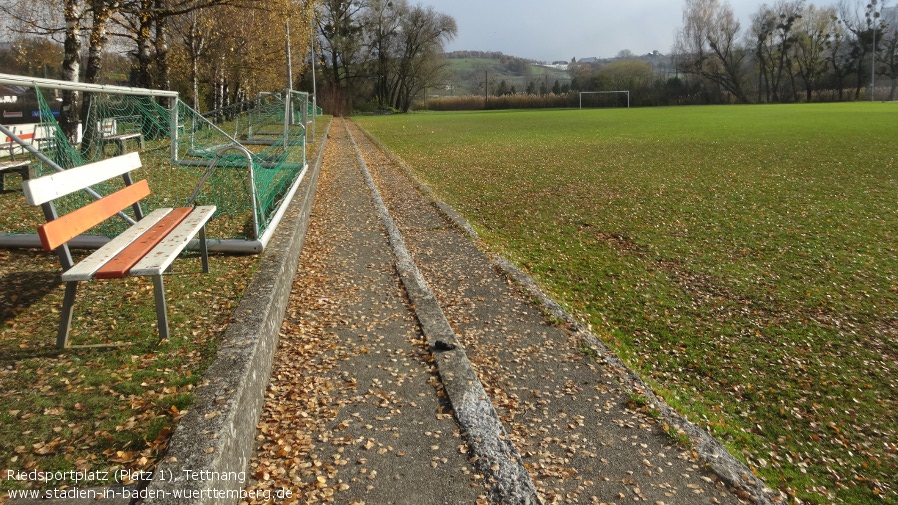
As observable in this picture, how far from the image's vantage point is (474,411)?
3867mm

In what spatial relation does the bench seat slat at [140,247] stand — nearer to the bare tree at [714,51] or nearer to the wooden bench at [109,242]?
the wooden bench at [109,242]

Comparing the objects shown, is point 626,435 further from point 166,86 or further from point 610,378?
point 166,86

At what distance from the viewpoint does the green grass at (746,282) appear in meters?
4.19

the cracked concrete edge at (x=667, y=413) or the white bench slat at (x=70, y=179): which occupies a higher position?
the white bench slat at (x=70, y=179)

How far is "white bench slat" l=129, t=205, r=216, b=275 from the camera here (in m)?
3.83

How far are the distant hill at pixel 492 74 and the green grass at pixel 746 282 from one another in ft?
229

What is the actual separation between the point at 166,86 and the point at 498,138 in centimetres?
1340

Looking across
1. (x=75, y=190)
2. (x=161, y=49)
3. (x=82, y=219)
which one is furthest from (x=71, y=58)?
(x=82, y=219)

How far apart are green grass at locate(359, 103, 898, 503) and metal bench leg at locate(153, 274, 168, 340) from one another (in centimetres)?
332

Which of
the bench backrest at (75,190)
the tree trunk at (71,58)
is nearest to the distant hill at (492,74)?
the tree trunk at (71,58)

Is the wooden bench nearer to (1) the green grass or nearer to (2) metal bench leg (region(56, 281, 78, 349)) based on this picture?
(2) metal bench leg (region(56, 281, 78, 349))

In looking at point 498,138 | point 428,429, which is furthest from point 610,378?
point 498,138

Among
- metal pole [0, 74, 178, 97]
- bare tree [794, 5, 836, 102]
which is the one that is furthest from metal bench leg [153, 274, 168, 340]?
→ bare tree [794, 5, 836, 102]

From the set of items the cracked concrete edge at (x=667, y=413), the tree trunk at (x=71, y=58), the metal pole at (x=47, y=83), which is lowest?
the cracked concrete edge at (x=667, y=413)
